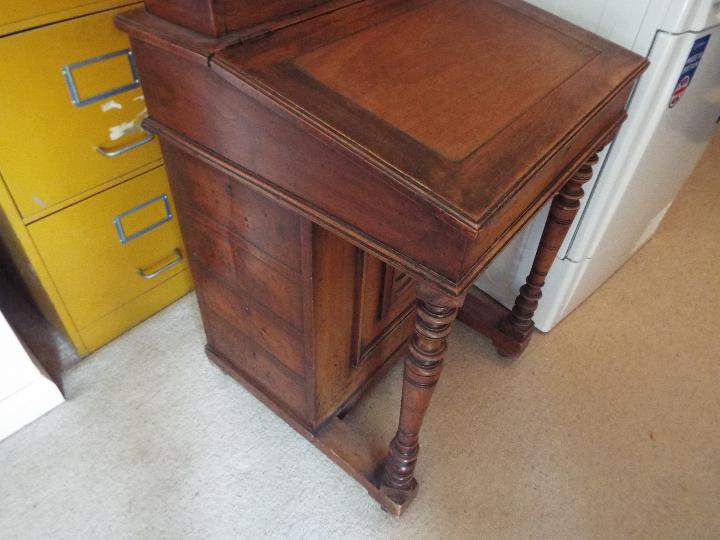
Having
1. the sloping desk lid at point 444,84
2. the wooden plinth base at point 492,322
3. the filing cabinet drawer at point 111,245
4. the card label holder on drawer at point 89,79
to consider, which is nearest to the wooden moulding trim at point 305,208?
the sloping desk lid at point 444,84

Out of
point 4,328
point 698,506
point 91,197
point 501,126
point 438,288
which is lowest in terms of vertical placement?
point 698,506

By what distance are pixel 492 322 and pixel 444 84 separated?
0.84 metres

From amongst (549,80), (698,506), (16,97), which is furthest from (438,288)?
(698,506)

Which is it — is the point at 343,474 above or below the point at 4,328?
below

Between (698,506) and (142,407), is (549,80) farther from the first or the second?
(142,407)

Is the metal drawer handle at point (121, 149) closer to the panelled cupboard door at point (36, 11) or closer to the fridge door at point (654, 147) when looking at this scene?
the panelled cupboard door at point (36, 11)

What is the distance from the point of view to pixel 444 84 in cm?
79

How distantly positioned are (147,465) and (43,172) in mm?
662

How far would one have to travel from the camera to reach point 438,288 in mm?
687

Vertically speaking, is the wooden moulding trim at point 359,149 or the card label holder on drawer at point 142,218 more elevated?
the wooden moulding trim at point 359,149

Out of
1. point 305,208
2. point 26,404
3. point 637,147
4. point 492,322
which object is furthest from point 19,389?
point 637,147

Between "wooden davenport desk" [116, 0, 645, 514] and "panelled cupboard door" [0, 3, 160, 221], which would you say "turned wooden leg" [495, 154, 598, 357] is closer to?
"wooden davenport desk" [116, 0, 645, 514]

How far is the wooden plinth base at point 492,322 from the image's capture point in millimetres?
1434

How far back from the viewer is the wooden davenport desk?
2.19ft
